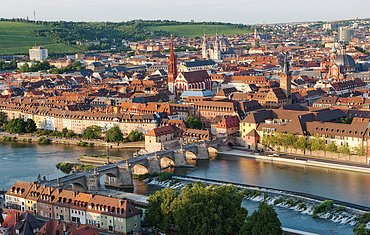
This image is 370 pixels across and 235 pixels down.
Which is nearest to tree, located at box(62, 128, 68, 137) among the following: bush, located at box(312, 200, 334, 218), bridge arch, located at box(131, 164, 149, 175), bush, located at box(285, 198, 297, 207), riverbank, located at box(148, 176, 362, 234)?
bridge arch, located at box(131, 164, 149, 175)

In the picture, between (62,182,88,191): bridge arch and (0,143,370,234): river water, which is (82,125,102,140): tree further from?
(62,182,88,191): bridge arch

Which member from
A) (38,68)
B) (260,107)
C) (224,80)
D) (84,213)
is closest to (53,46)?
(38,68)

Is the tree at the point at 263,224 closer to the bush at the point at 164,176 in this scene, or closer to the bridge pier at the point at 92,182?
the bridge pier at the point at 92,182

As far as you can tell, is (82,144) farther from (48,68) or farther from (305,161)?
(48,68)

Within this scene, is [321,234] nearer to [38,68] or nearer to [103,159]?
[103,159]

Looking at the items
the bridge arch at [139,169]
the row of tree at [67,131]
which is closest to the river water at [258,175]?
the bridge arch at [139,169]

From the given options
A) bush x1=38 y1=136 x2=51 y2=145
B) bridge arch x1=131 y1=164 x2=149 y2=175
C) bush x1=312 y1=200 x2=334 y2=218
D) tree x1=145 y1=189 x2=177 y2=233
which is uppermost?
tree x1=145 y1=189 x2=177 y2=233
